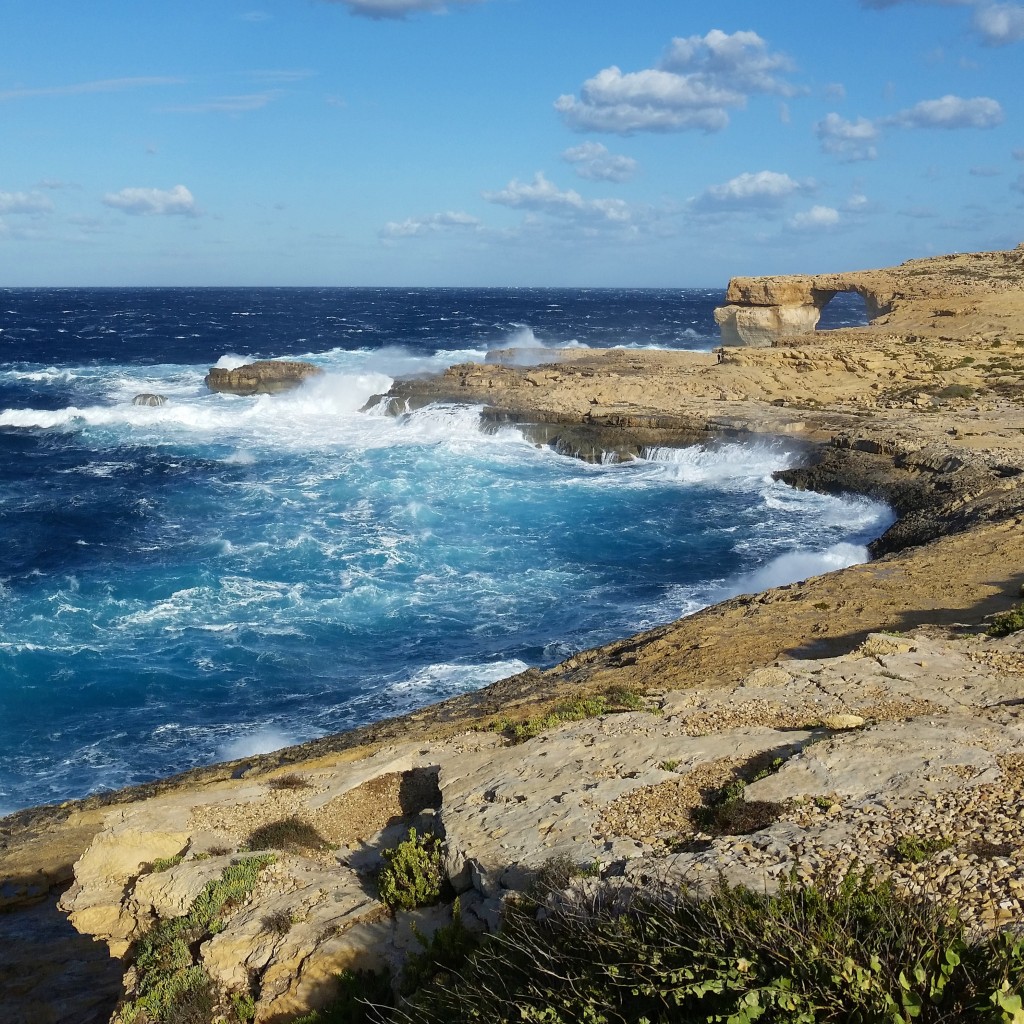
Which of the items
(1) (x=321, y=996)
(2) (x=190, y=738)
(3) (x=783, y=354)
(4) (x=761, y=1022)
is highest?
(3) (x=783, y=354)

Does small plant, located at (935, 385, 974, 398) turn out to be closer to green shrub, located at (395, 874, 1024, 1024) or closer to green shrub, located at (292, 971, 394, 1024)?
green shrub, located at (395, 874, 1024, 1024)

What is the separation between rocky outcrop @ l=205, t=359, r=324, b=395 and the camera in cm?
5441

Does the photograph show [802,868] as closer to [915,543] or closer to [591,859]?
[591,859]

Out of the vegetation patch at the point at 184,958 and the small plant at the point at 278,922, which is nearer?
the vegetation patch at the point at 184,958

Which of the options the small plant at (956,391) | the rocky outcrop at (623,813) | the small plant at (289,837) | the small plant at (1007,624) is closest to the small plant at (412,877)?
the rocky outcrop at (623,813)

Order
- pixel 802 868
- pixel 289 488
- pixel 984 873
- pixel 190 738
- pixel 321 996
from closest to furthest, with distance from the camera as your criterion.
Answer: pixel 984 873
pixel 802 868
pixel 321 996
pixel 190 738
pixel 289 488

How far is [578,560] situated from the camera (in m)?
26.8

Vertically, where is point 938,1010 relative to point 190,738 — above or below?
above

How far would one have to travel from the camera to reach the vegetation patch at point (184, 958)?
7824mm

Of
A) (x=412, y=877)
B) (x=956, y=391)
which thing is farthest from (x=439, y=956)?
(x=956, y=391)

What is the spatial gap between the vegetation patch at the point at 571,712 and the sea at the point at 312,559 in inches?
217

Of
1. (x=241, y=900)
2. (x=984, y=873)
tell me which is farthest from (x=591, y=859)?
(x=241, y=900)

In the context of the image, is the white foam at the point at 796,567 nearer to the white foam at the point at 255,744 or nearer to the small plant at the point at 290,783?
the white foam at the point at 255,744

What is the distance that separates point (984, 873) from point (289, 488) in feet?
102
